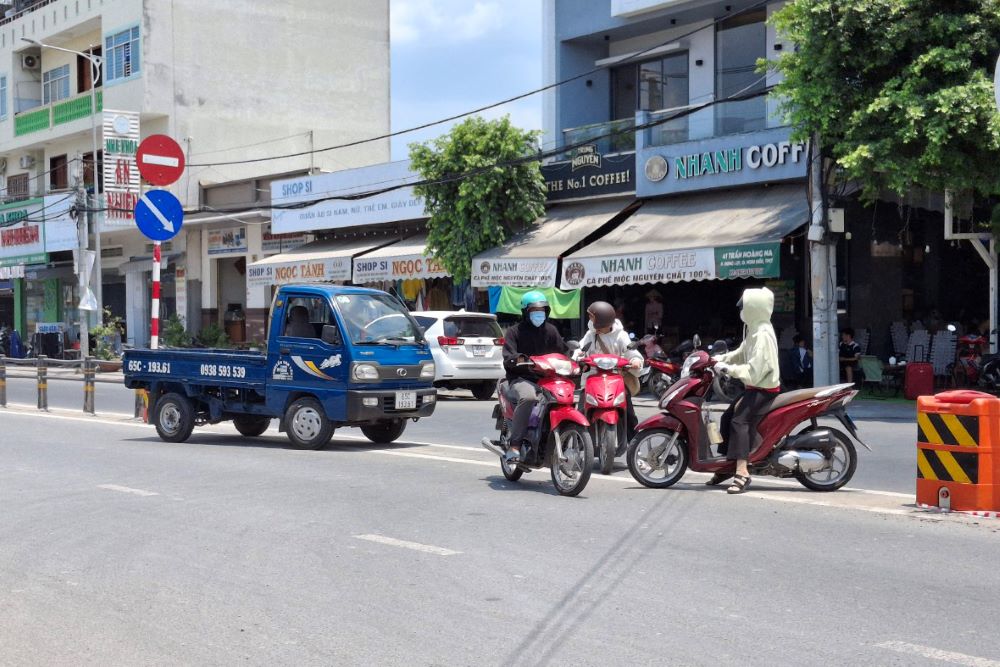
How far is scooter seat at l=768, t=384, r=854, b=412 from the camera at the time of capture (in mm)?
9461

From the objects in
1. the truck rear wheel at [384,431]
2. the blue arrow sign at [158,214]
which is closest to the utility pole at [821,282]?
the truck rear wheel at [384,431]

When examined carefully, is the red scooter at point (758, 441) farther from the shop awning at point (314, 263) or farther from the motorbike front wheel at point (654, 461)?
the shop awning at point (314, 263)

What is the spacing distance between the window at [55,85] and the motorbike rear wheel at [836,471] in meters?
42.2

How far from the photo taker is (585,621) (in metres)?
5.79

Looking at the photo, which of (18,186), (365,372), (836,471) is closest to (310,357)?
(365,372)

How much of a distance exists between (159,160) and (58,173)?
31178 millimetres

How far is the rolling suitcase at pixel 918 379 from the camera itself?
2012 cm

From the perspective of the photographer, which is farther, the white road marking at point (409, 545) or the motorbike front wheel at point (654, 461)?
the motorbike front wheel at point (654, 461)

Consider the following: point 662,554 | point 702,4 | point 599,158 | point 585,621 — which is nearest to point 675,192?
point 599,158

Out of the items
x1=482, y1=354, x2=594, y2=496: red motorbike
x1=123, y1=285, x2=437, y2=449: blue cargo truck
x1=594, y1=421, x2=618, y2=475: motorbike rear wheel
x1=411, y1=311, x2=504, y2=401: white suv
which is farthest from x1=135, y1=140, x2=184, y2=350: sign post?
x1=594, y1=421, x2=618, y2=475: motorbike rear wheel

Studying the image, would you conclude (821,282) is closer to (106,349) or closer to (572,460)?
(572,460)

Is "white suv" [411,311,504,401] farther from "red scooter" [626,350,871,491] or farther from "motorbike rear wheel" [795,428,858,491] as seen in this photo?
"motorbike rear wheel" [795,428,858,491]

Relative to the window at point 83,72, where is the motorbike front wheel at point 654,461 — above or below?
below

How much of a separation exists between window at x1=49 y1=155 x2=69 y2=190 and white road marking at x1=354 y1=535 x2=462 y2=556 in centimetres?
4181
